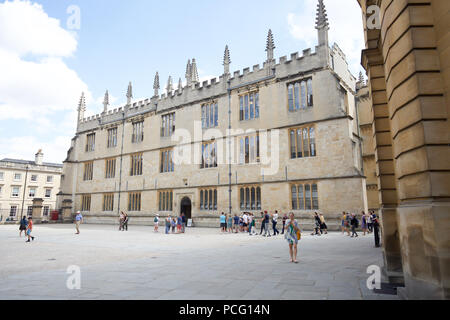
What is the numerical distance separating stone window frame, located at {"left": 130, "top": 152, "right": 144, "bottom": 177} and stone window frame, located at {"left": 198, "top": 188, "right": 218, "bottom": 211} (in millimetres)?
8855

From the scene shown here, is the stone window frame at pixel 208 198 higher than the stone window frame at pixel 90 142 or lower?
lower

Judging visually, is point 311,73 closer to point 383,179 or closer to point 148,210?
point 383,179

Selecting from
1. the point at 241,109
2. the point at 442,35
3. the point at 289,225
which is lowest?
the point at 289,225

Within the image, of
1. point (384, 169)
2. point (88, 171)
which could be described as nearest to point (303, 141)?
point (384, 169)

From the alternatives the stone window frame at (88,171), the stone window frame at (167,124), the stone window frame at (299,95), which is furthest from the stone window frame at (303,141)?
the stone window frame at (88,171)

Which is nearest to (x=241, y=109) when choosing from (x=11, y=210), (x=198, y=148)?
(x=198, y=148)

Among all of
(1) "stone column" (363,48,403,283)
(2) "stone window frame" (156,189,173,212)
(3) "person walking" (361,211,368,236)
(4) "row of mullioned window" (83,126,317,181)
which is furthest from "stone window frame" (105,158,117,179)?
(1) "stone column" (363,48,403,283)

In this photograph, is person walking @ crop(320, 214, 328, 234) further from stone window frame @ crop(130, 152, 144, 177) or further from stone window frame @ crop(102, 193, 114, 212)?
stone window frame @ crop(102, 193, 114, 212)

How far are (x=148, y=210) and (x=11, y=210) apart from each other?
33.4 meters

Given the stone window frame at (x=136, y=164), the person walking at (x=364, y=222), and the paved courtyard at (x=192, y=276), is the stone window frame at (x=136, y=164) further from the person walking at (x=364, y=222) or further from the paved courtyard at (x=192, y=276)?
the person walking at (x=364, y=222)

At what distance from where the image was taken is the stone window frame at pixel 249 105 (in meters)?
23.4

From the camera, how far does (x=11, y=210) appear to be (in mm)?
47656

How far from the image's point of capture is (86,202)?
117ft

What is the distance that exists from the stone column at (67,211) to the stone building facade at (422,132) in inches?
1506
